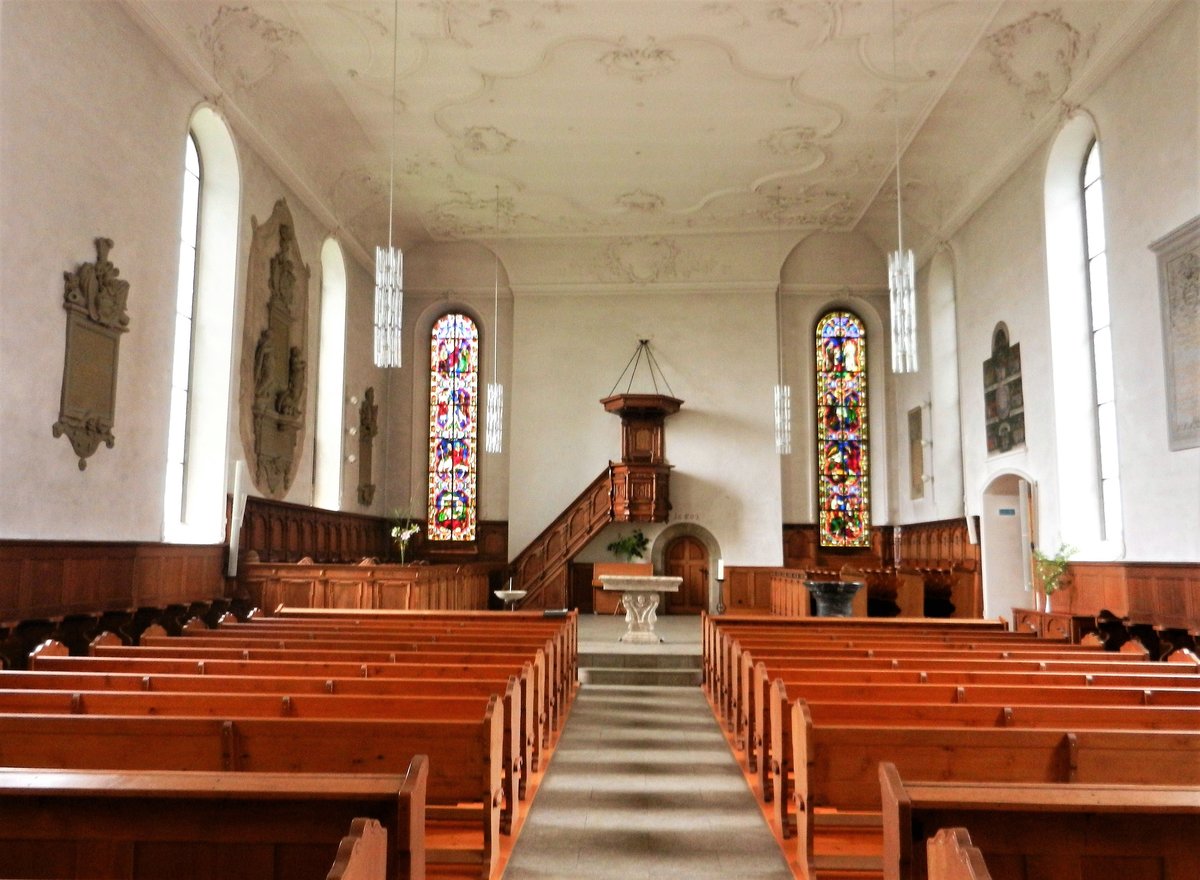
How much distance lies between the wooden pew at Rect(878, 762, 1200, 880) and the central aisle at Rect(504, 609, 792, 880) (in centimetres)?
180

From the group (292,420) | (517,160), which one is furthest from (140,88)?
(517,160)

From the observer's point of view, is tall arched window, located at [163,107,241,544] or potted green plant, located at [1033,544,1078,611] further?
tall arched window, located at [163,107,241,544]

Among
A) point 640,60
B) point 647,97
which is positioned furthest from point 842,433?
point 640,60

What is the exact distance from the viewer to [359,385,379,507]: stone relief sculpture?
58.3ft

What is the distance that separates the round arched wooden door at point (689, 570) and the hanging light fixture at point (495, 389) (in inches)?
168

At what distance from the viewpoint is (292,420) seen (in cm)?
1424

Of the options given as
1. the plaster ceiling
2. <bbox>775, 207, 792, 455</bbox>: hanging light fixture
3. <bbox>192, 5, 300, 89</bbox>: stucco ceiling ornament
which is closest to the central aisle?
the plaster ceiling

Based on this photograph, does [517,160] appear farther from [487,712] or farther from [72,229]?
[487,712]

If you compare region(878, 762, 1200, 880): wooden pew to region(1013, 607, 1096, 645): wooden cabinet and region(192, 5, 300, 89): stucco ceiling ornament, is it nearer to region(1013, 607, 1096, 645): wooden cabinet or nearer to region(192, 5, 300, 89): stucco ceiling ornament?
region(1013, 607, 1096, 645): wooden cabinet

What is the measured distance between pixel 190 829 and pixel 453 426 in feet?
57.6

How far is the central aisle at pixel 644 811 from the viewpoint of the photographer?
426cm

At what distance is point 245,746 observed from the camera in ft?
11.7

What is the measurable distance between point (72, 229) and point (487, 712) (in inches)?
299

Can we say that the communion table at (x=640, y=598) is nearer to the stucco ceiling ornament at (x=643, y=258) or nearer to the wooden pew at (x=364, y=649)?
the wooden pew at (x=364, y=649)
